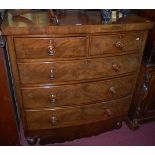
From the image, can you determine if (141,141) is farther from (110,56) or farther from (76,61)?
(76,61)

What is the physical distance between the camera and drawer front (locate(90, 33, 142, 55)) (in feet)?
3.49

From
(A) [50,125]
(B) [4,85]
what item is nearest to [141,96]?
(A) [50,125]

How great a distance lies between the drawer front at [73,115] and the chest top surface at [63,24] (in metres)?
0.56

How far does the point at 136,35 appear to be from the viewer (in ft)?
3.73

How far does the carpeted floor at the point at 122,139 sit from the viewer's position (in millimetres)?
1514

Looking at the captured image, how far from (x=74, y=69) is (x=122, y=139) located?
867mm

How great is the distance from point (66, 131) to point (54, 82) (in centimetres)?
47

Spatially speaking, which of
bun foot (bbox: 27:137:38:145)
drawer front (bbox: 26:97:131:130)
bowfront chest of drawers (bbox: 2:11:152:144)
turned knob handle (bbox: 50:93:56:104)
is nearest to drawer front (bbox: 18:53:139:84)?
bowfront chest of drawers (bbox: 2:11:152:144)

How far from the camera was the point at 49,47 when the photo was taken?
39.4 inches

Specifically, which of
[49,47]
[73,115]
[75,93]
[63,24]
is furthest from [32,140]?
[63,24]

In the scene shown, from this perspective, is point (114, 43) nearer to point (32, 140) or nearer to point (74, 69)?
point (74, 69)

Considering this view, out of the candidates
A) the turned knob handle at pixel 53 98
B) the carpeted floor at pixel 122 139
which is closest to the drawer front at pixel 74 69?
the turned knob handle at pixel 53 98

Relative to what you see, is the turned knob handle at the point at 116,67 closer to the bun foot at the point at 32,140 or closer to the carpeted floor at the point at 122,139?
the carpeted floor at the point at 122,139

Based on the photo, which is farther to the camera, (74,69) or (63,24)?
(74,69)
